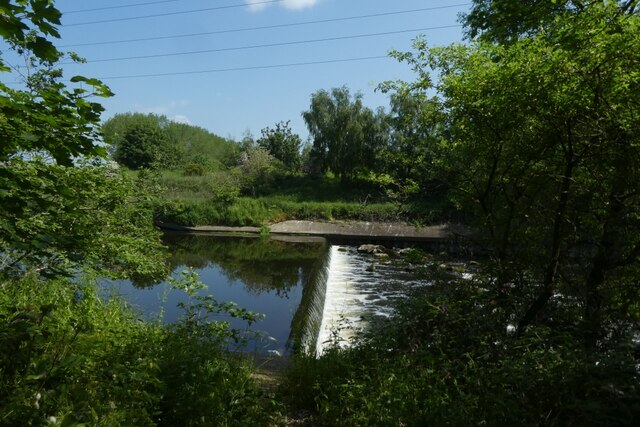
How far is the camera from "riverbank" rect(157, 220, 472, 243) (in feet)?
78.8

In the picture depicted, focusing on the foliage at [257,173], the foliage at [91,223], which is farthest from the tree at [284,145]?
the foliage at [91,223]

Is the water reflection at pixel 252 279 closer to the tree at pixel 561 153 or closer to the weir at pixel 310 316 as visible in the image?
the weir at pixel 310 316

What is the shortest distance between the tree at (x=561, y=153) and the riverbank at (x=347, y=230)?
18649 millimetres

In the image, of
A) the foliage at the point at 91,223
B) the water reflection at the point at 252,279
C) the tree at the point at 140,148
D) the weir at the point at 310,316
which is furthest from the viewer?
the tree at the point at 140,148

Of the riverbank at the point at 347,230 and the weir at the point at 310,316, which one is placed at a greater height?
A: the riverbank at the point at 347,230

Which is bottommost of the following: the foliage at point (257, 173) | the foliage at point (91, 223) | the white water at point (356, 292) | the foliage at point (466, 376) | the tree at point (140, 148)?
the white water at point (356, 292)

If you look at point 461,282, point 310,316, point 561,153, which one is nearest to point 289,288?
point 310,316

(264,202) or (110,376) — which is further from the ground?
(264,202)

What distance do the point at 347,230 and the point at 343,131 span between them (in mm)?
10372

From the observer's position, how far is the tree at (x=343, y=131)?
33781 mm

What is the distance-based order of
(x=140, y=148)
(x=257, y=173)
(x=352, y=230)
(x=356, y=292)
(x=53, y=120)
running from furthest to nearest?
(x=140, y=148) → (x=257, y=173) → (x=352, y=230) → (x=356, y=292) → (x=53, y=120)

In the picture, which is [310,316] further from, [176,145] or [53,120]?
[176,145]

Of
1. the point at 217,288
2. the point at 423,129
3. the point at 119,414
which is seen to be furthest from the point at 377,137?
the point at 119,414

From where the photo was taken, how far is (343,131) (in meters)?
34.0
